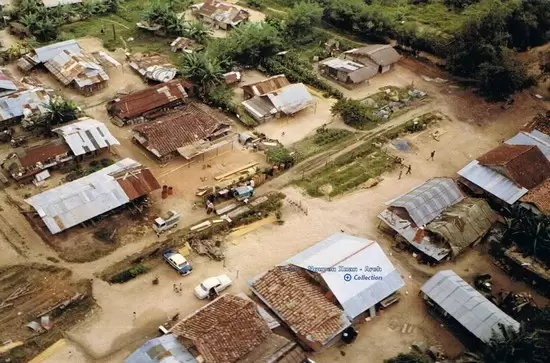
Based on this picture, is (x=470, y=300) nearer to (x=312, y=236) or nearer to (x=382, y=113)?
(x=312, y=236)

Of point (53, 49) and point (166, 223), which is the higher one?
point (53, 49)

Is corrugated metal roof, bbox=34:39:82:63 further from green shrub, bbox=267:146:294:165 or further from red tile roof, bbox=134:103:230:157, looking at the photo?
green shrub, bbox=267:146:294:165

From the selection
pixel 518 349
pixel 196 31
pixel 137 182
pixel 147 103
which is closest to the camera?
pixel 518 349

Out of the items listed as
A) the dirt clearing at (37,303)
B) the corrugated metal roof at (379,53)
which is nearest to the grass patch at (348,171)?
the corrugated metal roof at (379,53)

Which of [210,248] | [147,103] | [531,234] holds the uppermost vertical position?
[531,234]

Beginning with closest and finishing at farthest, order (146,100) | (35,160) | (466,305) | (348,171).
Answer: (466,305)
(35,160)
(348,171)
(146,100)

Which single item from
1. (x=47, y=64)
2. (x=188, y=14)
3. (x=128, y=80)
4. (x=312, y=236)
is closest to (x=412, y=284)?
(x=312, y=236)

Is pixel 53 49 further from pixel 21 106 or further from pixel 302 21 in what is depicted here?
pixel 302 21

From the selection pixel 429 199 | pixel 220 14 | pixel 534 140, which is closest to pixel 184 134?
pixel 429 199
